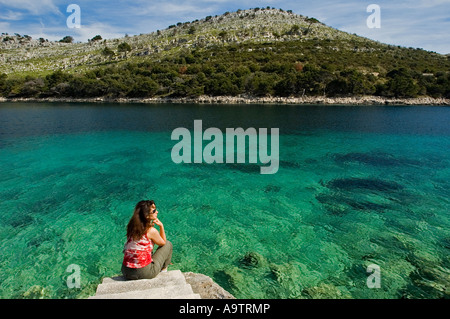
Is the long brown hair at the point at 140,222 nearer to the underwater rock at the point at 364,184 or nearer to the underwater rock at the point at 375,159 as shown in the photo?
the underwater rock at the point at 364,184

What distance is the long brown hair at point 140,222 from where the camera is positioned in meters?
5.04

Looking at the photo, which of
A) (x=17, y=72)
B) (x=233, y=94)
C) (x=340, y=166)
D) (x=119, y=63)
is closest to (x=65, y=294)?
(x=340, y=166)

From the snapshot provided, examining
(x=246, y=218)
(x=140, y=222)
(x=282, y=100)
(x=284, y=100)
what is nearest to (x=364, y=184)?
(x=246, y=218)

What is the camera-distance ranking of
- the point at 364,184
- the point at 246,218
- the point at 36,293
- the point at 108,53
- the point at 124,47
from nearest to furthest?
the point at 36,293, the point at 246,218, the point at 364,184, the point at 124,47, the point at 108,53

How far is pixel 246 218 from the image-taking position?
→ 35.7ft

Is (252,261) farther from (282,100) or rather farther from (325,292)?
(282,100)

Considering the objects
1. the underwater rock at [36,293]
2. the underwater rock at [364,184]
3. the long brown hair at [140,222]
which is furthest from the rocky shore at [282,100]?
→ the long brown hair at [140,222]

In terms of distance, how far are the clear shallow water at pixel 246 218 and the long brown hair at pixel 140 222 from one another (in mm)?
3232

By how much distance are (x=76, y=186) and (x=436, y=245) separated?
680 inches

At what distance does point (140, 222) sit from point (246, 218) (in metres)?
6.55

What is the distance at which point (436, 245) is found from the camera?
28.9ft

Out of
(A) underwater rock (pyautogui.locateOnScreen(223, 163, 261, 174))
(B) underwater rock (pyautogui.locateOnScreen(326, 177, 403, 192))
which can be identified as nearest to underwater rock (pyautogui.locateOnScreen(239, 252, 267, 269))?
(B) underwater rock (pyautogui.locateOnScreen(326, 177, 403, 192))

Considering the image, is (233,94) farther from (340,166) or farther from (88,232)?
(88,232)

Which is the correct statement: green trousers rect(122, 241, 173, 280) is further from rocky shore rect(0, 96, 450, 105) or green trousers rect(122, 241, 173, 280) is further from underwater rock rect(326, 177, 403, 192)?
rocky shore rect(0, 96, 450, 105)
